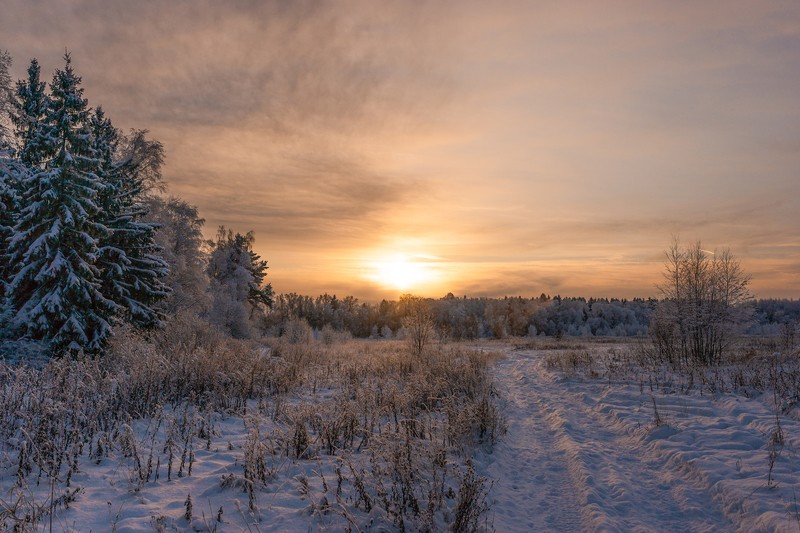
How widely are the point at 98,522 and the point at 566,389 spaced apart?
1367 cm

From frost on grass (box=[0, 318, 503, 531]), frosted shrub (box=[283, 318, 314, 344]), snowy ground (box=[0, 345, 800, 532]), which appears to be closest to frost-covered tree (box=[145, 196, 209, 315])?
frosted shrub (box=[283, 318, 314, 344])

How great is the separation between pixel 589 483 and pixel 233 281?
46585 millimetres

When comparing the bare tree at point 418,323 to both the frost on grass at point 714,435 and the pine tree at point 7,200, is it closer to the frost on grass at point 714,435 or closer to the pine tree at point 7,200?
the frost on grass at point 714,435

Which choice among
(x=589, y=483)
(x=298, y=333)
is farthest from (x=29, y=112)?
(x=589, y=483)

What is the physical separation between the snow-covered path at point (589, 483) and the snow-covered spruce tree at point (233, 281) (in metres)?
36.1

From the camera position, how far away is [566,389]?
1447cm

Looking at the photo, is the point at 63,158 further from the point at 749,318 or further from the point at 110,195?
the point at 749,318

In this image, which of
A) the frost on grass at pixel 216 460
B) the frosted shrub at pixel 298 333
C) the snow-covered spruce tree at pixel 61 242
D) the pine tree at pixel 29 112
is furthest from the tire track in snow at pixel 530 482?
the frosted shrub at pixel 298 333

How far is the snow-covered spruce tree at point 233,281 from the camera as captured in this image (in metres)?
41.0

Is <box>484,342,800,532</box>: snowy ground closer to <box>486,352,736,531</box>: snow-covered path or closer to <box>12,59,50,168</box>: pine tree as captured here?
<box>486,352,736,531</box>: snow-covered path

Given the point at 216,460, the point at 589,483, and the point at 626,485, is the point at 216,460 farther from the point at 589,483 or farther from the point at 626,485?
the point at 626,485

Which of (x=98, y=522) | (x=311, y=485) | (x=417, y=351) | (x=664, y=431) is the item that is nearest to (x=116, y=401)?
(x=98, y=522)

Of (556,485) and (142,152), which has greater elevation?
(142,152)

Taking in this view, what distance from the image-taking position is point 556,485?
6.53m
